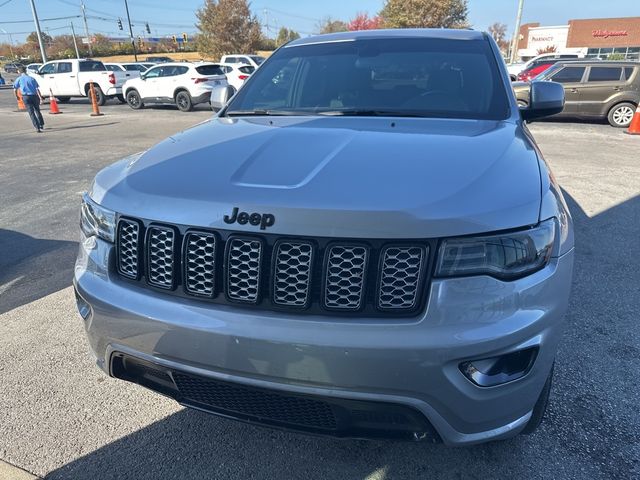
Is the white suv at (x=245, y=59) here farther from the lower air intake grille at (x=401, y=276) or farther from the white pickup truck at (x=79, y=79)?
the lower air intake grille at (x=401, y=276)

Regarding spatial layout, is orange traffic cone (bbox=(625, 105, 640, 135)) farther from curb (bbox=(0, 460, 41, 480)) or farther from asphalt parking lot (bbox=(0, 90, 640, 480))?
curb (bbox=(0, 460, 41, 480))

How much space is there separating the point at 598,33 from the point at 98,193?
219 feet

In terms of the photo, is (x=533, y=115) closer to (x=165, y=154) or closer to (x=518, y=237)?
(x=518, y=237)

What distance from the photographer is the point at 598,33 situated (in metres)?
54.6

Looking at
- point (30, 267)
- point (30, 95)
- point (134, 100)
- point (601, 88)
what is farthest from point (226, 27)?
→ point (30, 267)

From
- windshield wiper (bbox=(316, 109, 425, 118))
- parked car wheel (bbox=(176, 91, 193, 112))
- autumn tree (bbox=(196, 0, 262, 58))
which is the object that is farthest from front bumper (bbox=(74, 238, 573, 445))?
autumn tree (bbox=(196, 0, 262, 58))

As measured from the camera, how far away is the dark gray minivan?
1164cm

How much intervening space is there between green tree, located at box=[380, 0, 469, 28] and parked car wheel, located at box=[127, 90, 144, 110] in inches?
1072

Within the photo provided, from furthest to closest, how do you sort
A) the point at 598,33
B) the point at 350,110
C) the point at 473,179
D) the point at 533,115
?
the point at 598,33, the point at 533,115, the point at 350,110, the point at 473,179

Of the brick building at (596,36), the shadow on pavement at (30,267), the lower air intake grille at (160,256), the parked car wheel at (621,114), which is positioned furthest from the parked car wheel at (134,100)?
the brick building at (596,36)

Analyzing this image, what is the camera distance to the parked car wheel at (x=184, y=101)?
54.0 ft

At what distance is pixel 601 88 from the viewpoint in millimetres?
11844

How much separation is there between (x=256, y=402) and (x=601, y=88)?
13301 millimetres

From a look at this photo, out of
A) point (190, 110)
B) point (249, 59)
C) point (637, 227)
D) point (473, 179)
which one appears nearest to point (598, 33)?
point (249, 59)
